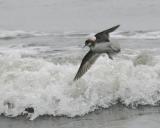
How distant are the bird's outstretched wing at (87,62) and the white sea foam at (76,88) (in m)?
0.28

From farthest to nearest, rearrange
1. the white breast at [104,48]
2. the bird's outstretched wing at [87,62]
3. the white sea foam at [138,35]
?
the white sea foam at [138,35] → the bird's outstretched wing at [87,62] → the white breast at [104,48]

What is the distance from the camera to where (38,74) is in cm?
1213

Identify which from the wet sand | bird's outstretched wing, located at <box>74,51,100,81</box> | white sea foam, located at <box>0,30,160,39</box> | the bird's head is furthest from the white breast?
white sea foam, located at <box>0,30,160,39</box>

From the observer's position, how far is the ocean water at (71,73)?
11.3 meters

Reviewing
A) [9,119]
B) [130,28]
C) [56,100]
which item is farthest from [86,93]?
[130,28]

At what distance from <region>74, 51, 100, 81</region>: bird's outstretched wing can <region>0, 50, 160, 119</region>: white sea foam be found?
0.28 metres

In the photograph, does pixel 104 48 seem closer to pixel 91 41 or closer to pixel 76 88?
pixel 91 41

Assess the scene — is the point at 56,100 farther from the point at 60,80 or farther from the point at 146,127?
the point at 146,127

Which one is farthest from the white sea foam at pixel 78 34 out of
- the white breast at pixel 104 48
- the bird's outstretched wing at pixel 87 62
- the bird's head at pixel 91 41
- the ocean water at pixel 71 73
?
the bird's head at pixel 91 41

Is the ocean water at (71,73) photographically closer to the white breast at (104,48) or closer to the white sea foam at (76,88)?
the white sea foam at (76,88)

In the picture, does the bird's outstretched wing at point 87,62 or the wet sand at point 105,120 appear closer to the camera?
the wet sand at point 105,120

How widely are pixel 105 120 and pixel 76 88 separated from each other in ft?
3.69

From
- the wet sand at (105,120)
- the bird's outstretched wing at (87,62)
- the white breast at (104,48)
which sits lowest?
the wet sand at (105,120)

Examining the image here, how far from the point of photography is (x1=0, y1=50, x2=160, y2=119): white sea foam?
36.9 ft
